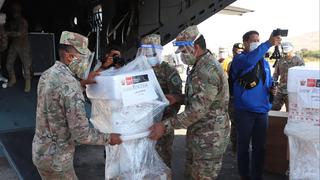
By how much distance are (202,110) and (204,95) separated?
0.34 ft

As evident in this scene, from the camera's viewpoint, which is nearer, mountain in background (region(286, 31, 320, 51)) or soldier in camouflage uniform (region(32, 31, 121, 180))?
soldier in camouflage uniform (region(32, 31, 121, 180))

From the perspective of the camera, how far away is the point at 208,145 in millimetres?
2994

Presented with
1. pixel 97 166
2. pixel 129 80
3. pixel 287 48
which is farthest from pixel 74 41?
pixel 287 48

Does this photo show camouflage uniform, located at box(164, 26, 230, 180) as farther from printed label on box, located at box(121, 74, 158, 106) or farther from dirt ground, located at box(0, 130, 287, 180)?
dirt ground, located at box(0, 130, 287, 180)

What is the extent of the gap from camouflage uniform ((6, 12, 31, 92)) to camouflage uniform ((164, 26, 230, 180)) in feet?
11.6

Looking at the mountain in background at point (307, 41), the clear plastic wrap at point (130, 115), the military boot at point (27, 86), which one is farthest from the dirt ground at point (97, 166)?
the mountain in background at point (307, 41)

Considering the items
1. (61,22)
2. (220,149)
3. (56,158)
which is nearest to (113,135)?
(56,158)

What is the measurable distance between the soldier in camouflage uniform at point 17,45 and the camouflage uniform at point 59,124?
3.31m

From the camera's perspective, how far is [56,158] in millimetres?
2713

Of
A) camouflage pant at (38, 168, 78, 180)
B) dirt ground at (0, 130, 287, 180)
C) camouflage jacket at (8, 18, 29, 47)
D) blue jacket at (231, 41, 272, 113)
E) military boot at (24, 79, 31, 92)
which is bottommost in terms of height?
dirt ground at (0, 130, 287, 180)

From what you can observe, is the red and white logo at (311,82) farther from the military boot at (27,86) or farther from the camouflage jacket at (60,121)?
the military boot at (27,86)

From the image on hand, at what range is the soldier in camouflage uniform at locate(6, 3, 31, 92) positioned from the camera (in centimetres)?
589

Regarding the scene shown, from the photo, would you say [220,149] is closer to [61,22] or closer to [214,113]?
[214,113]

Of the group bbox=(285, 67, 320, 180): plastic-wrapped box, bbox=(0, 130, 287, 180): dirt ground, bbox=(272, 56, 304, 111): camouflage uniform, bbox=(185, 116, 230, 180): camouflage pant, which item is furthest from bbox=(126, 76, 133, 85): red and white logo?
bbox=(272, 56, 304, 111): camouflage uniform
